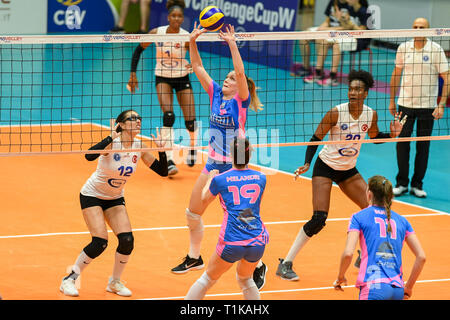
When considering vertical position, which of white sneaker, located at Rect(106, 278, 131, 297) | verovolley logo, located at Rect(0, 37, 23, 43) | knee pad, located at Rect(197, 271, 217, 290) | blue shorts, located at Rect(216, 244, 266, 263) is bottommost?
white sneaker, located at Rect(106, 278, 131, 297)

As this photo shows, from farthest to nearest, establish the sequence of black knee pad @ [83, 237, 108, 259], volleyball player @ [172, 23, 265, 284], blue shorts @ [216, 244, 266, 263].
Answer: volleyball player @ [172, 23, 265, 284], black knee pad @ [83, 237, 108, 259], blue shorts @ [216, 244, 266, 263]

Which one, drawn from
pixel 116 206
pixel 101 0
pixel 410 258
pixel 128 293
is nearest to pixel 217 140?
pixel 116 206

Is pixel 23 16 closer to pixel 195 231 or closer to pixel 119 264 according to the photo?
pixel 195 231

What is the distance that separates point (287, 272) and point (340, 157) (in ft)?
4.89

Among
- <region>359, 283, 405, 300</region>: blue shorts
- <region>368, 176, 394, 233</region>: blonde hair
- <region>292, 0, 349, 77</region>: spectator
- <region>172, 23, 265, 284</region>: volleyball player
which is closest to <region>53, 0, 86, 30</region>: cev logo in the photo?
<region>292, 0, 349, 77</region>: spectator

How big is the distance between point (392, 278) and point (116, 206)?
3.34m

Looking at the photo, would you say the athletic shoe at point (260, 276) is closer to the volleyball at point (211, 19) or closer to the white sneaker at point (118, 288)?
the white sneaker at point (118, 288)

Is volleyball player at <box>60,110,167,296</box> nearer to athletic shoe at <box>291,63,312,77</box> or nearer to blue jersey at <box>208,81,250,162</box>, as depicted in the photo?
blue jersey at <box>208,81,250,162</box>

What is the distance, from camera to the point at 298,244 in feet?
31.8

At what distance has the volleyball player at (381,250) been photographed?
695 centimetres

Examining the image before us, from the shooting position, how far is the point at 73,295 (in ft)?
28.9

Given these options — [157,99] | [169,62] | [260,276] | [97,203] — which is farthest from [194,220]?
[157,99]

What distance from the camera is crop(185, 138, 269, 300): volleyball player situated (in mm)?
7691

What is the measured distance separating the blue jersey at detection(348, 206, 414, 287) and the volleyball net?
3686 mm
